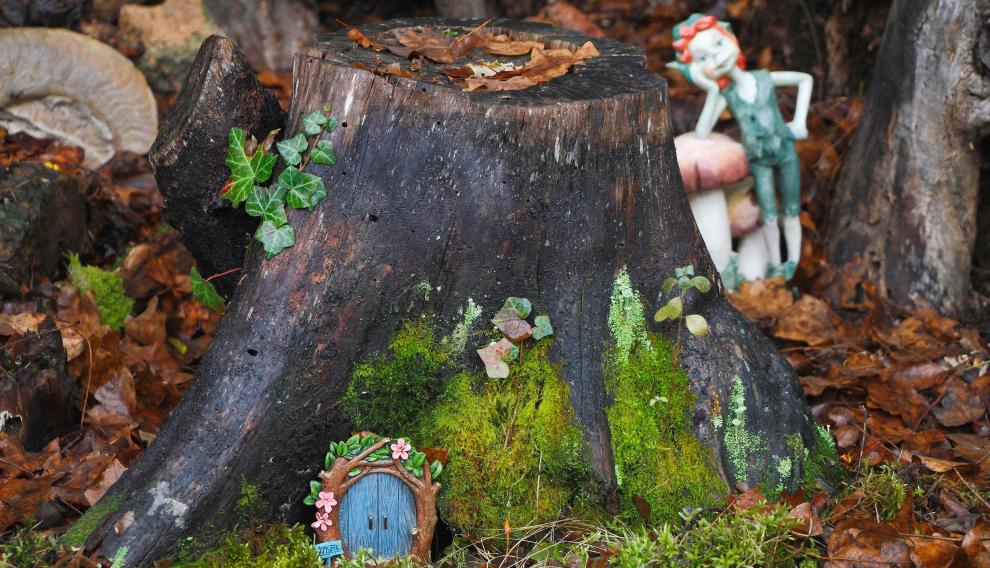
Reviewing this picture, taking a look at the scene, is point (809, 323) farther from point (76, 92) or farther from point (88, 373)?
point (76, 92)

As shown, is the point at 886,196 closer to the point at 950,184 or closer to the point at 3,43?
the point at 950,184

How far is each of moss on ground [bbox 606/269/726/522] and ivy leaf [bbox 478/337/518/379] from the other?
1.04 feet

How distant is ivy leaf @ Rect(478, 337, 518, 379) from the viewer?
2.79 metres

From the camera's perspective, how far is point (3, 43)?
480 centimetres

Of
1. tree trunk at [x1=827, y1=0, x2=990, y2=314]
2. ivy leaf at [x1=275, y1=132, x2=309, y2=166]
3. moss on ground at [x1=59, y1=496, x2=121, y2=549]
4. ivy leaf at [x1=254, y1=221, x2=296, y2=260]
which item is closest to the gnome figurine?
tree trunk at [x1=827, y1=0, x2=990, y2=314]

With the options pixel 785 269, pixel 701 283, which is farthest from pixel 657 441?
pixel 785 269

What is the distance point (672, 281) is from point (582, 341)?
1.05ft

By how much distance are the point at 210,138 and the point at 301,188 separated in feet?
1.09

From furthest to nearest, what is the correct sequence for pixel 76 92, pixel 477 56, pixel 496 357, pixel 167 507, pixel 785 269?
pixel 76 92
pixel 785 269
pixel 477 56
pixel 496 357
pixel 167 507

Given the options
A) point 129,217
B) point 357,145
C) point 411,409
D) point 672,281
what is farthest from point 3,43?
point 672,281

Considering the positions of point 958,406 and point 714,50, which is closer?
point 958,406

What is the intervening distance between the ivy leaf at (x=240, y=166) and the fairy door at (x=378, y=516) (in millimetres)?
895

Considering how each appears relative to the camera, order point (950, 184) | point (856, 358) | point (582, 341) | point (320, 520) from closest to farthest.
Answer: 1. point (320, 520)
2. point (582, 341)
3. point (856, 358)
4. point (950, 184)

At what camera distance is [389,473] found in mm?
2689
